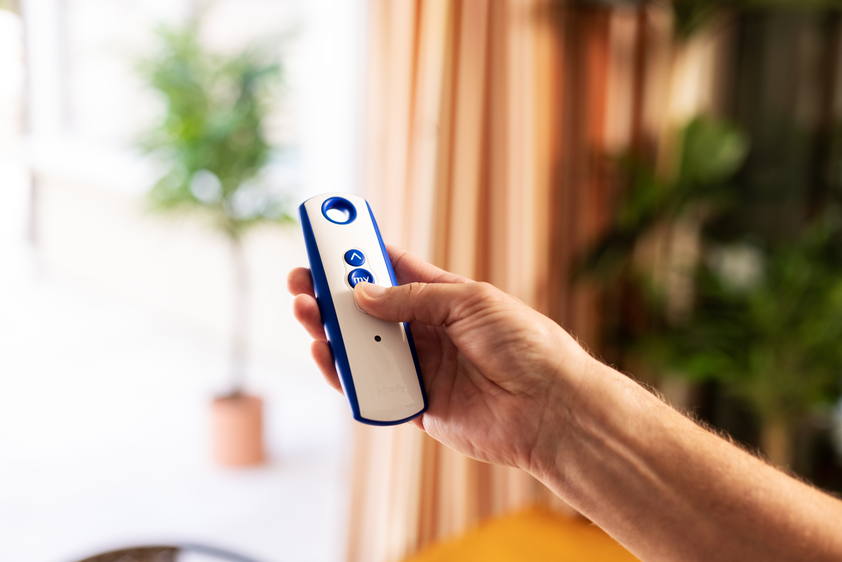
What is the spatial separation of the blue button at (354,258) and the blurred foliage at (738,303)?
1181mm

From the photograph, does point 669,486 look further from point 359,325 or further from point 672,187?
point 672,187

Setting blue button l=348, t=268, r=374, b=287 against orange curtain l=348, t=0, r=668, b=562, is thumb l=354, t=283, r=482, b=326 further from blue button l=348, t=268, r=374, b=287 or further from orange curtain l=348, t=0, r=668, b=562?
orange curtain l=348, t=0, r=668, b=562

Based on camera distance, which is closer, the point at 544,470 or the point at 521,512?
the point at 544,470

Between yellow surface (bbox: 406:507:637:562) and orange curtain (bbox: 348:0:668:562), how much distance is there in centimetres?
27

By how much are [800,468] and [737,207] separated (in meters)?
0.94

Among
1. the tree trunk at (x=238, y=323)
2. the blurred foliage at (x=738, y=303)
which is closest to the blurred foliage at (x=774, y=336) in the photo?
the blurred foliage at (x=738, y=303)

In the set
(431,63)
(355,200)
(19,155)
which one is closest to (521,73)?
(431,63)

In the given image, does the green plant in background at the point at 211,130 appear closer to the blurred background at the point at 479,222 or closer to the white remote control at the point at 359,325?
the blurred background at the point at 479,222

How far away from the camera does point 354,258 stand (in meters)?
0.83

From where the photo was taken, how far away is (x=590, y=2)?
72.7 inches

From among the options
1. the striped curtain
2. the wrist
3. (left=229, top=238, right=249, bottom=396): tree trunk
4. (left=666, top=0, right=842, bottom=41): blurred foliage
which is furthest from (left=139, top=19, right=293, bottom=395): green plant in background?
the wrist

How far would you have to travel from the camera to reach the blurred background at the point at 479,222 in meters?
1.57

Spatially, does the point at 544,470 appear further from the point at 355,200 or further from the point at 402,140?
the point at 402,140

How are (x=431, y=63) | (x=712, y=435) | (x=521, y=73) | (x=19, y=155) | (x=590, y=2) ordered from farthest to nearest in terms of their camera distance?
1. (x=19, y=155)
2. (x=590, y=2)
3. (x=521, y=73)
4. (x=431, y=63)
5. (x=712, y=435)
